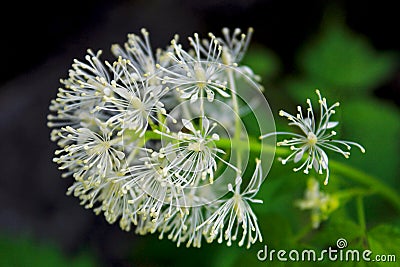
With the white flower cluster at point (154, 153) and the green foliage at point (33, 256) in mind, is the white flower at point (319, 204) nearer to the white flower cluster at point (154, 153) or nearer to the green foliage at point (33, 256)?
the white flower cluster at point (154, 153)

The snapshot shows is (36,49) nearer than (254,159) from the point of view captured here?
No

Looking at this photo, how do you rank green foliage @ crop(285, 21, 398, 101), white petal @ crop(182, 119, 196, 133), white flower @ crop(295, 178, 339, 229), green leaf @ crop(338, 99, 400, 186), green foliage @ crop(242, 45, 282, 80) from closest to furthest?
white petal @ crop(182, 119, 196, 133), white flower @ crop(295, 178, 339, 229), green leaf @ crop(338, 99, 400, 186), green foliage @ crop(285, 21, 398, 101), green foliage @ crop(242, 45, 282, 80)

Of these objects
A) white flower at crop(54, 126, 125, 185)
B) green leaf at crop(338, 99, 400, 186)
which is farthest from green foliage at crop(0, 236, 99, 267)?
green leaf at crop(338, 99, 400, 186)

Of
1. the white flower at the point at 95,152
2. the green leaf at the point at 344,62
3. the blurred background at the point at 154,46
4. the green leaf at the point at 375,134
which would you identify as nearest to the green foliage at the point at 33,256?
the blurred background at the point at 154,46

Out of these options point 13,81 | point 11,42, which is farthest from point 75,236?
point 11,42

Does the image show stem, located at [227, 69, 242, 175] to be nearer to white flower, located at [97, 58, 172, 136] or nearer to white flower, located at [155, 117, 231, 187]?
white flower, located at [155, 117, 231, 187]

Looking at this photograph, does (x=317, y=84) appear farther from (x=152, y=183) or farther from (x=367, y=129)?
(x=152, y=183)
